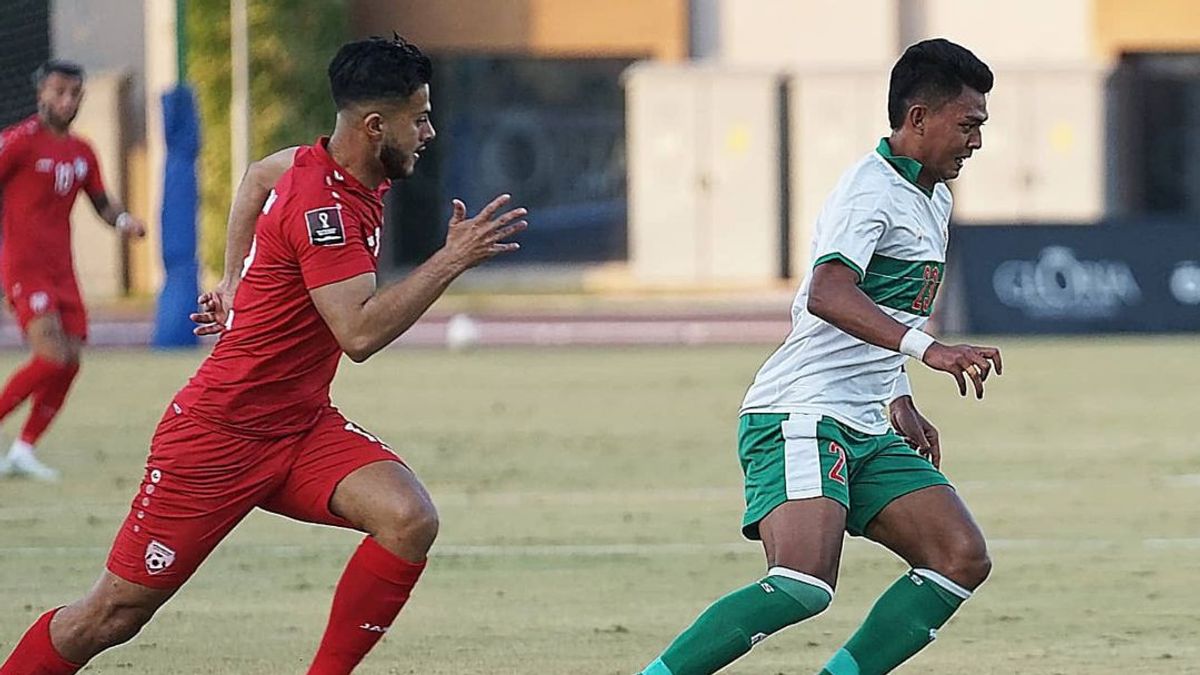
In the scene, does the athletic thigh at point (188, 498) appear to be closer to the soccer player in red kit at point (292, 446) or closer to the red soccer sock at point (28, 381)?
the soccer player in red kit at point (292, 446)

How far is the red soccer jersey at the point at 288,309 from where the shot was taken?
20.7ft

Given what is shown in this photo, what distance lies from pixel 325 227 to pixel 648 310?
89.5ft

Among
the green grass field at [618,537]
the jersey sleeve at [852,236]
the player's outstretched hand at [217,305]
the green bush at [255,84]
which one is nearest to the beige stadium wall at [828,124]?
the green bush at [255,84]

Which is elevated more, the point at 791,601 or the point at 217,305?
the point at 217,305

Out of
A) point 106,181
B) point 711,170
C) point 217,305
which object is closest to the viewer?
point 217,305

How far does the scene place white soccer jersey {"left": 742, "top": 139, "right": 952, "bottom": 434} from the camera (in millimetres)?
6469

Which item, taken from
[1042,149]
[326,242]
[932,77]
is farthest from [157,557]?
[1042,149]

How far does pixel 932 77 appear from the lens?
653 centimetres

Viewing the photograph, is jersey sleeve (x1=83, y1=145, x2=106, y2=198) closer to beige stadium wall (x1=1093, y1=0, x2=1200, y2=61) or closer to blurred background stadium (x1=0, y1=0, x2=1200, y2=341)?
blurred background stadium (x1=0, y1=0, x2=1200, y2=341)

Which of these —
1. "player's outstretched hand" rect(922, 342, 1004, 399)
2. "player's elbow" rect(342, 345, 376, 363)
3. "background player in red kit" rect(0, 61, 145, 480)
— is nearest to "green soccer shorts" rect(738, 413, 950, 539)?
"player's outstretched hand" rect(922, 342, 1004, 399)

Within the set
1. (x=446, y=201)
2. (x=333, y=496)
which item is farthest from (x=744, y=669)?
(x=446, y=201)

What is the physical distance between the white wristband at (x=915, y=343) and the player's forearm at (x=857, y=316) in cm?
1

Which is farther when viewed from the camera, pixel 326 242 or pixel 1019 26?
pixel 1019 26

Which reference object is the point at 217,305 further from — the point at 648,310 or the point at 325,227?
the point at 648,310
